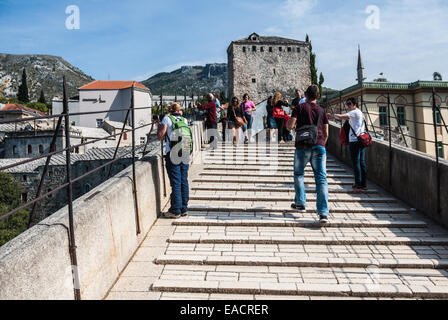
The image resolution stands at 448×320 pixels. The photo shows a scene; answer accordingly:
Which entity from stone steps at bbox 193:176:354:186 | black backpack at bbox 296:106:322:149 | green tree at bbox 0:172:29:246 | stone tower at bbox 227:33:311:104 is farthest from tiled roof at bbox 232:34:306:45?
black backpack at bbox 296:106:322:149

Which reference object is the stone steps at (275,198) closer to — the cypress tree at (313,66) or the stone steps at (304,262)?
the stone steps at (304,262)

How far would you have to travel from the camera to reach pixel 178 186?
5.52 meters

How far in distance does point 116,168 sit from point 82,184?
5116 mm

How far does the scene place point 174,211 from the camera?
18.3ft

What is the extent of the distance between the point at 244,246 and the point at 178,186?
4.71ft

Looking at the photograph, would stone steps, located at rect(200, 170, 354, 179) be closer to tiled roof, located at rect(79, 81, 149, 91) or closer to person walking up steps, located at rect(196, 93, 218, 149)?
person walking up steps, located at rect(196, 93, 218, 149)

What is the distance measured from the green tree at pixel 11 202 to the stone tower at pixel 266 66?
33.4 meters

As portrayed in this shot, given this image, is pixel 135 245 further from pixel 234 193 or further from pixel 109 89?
pixel 109 89

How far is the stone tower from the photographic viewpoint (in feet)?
195

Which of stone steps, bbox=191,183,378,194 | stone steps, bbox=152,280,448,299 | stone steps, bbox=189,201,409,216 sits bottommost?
stone steps, bbox=152,280,448,299

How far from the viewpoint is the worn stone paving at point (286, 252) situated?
363 cm

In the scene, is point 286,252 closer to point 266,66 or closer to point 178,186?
point 178,186

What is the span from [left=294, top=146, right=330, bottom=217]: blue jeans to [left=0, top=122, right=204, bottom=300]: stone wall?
2220 mm
